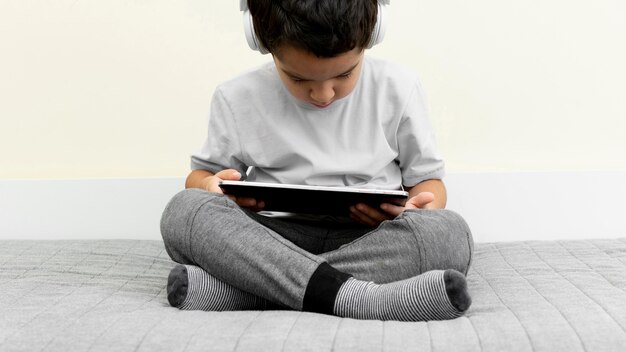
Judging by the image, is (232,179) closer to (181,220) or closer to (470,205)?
(181,220)

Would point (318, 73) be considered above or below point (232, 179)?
above

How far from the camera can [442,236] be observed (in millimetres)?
1154

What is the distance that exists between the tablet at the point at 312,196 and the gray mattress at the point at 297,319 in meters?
0.18

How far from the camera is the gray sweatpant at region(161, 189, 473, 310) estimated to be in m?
1.07

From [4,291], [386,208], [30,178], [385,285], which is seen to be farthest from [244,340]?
[30,178]

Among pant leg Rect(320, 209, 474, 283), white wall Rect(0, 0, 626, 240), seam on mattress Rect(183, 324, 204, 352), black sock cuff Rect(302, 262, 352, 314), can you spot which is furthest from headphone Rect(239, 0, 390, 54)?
white wall Rect(0, 0, 626, 240)

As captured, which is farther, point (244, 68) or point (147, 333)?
point (244, 68)

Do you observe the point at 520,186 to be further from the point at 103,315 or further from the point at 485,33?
the point at 103,315

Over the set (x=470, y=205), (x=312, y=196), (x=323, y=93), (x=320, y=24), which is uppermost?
(x=320, y=24)

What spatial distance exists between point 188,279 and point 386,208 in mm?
293

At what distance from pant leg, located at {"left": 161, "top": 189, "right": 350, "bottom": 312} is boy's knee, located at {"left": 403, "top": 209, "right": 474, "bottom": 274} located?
145 mm

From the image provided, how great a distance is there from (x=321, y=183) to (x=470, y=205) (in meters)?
0.64

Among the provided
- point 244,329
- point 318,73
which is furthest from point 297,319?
point 318,73

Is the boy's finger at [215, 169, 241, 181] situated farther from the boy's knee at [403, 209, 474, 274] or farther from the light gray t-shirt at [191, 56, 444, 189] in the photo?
the boy's knee at [403, 209, 474, 274]
